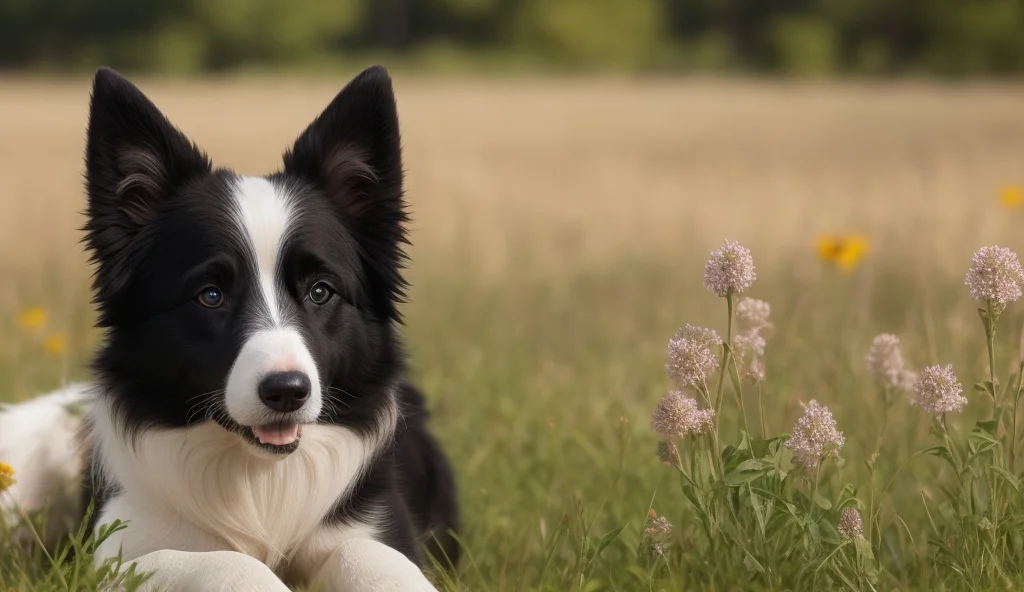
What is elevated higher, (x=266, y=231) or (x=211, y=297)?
(x=266, y=231)

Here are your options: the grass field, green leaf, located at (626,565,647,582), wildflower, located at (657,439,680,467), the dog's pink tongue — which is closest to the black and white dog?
the dog's pink tongue

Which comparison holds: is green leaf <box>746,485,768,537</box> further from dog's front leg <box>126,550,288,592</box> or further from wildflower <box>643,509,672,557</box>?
dog's front leg <box>126,550,288,592</box>

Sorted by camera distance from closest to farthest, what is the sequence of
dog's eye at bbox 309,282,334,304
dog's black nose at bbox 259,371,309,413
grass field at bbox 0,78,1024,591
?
dog's black nose at bbox 259,371,309,413
dog's eye at bbox 309,282,334,304
grass field at bbox 0,78,1024,591

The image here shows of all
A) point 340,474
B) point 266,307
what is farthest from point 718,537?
point 266,307

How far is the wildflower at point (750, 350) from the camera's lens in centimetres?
304

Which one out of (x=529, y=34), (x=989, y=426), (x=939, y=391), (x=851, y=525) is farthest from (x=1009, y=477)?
(x=529, y=34)

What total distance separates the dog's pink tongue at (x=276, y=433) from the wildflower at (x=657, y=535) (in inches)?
39.5

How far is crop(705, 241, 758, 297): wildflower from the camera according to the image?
9.19 feet

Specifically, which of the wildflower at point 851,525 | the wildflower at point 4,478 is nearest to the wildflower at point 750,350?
the wildflower at point 851,525

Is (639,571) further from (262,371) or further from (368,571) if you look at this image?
(262,371)

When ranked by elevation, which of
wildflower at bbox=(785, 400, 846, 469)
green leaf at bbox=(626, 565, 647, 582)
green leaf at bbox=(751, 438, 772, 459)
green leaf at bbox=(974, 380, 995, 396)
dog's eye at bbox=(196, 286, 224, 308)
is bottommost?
green leaf at bbox=(626, 565, 647, 582)

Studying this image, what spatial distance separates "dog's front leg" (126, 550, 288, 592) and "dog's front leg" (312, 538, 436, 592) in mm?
238

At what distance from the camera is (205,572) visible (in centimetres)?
283

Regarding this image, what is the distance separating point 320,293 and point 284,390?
48 centimetres
